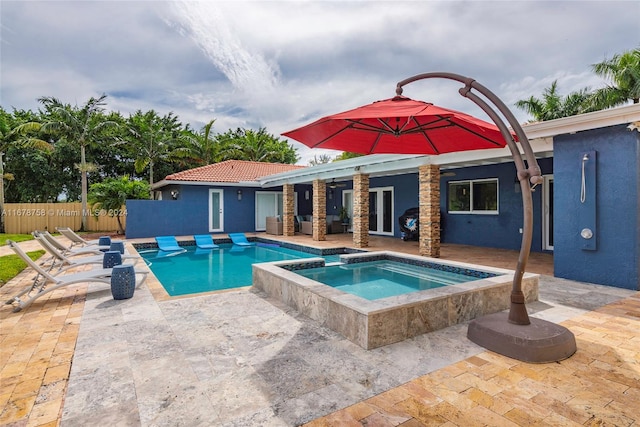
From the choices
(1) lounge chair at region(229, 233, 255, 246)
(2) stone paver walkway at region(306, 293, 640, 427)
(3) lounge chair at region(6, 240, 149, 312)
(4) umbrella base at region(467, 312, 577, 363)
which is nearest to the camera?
(2) stone paver walkway at region(306, 293, 640, 427)

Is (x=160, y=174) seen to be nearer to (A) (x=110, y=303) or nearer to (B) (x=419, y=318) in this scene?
(A) (x=110, y=303)

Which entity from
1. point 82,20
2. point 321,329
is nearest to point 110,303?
point 321,329

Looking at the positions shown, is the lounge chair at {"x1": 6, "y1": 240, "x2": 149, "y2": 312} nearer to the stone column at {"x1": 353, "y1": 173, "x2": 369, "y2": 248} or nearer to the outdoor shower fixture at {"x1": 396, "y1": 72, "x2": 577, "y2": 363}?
the outdoor shower fixture at {"x1": 396, "y1": 72, "x2": 577, "y2": 363}

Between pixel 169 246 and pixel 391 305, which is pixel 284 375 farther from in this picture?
pixel 169 246

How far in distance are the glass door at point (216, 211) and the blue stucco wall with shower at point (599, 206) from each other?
14911mm

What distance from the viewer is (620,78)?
19.8 m

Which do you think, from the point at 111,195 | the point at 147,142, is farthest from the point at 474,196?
the point at 147,142

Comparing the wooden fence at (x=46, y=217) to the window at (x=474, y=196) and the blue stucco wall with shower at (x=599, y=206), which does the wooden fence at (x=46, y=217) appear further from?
the blue stucco wall with shower at (x=599, y=206)

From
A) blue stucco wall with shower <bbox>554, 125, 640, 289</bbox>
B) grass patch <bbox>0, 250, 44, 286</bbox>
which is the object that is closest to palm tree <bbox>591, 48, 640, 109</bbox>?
blue stucco wall with shower <bbox>554, 125, 640, 289</bbox>

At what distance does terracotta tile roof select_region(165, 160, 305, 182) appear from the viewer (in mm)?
17047

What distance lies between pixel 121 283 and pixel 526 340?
5.64 metres

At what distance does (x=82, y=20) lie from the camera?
8305mm

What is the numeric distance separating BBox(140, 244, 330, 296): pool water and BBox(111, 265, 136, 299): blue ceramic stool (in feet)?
5.33

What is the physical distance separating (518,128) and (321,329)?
3.19m
